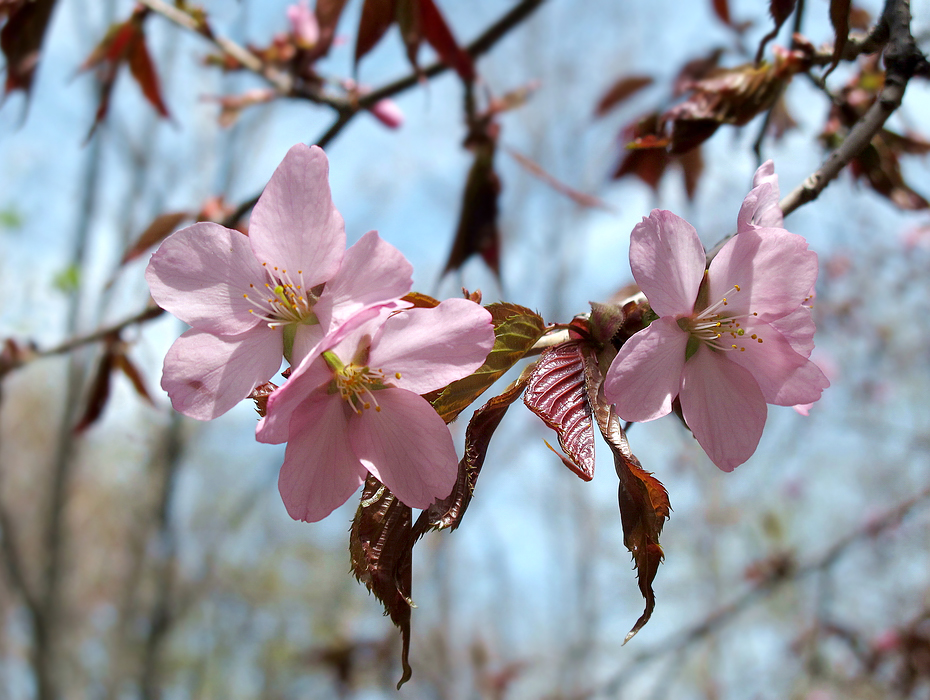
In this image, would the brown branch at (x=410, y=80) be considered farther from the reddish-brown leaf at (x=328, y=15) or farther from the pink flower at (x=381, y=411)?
the pink flower at (x=381, y=411)

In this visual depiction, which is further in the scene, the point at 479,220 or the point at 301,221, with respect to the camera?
the point at 479,220

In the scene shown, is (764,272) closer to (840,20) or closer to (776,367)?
(776,367)

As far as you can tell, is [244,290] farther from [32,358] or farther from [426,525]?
[32,358]

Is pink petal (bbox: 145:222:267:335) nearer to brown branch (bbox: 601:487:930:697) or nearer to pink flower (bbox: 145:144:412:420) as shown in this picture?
pink flower (bbox: 145:144:412:420)

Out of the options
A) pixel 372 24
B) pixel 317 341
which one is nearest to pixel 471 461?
pixel 317 341

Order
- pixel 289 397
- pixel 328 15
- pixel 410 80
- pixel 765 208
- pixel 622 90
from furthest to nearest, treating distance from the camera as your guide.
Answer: pixel 622 90
pixel 410 80
pixel 328 15
pixel 765 208
pixel 289 397

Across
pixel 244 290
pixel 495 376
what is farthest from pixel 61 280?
pixel 495 376

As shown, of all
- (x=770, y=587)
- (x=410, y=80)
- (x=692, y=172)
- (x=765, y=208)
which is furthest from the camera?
→ (x=770, y=587)
